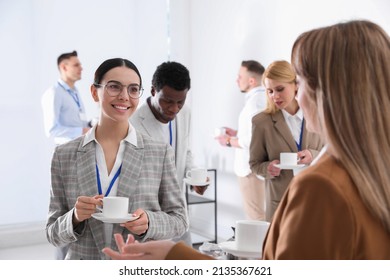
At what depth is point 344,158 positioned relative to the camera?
0.94m

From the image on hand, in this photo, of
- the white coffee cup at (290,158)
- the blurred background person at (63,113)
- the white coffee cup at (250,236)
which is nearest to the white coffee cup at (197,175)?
the white coffee cup at (290,158)

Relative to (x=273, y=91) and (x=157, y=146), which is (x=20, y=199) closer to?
(x=273, y=91)

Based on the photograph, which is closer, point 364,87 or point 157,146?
point 364,87

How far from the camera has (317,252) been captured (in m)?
0.92

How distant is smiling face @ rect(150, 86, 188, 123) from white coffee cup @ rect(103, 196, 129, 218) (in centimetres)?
97

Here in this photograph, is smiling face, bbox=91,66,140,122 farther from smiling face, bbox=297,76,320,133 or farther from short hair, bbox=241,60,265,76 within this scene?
short hair, bbox=241,60,265,76

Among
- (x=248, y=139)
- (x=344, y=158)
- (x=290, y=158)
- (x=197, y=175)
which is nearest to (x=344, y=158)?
(x=344, y=158)

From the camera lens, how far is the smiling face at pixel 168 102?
8.29 feet

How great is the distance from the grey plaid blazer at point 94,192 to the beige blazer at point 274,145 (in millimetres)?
1205

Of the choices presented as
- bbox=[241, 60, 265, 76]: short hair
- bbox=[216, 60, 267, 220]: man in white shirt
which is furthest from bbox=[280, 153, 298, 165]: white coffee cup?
bbox=[241, 60, 265, 76]: short hair

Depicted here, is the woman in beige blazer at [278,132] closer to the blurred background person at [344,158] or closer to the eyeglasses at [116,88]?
the eyeglasses at [116,88]

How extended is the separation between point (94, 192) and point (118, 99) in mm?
328

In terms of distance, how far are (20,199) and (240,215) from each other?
2.31 metres
